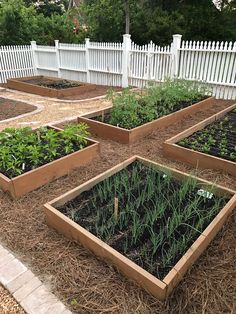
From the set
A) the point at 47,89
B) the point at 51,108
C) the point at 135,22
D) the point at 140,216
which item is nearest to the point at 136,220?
the point at 140,216

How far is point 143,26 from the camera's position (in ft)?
40.7

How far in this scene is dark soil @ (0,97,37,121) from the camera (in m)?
6.09

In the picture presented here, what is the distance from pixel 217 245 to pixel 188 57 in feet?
20.2

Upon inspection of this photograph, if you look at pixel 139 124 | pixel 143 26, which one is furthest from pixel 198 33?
pixel 139 124

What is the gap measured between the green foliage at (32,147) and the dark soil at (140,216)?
0.86 m

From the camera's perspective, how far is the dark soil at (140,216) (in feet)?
6.36

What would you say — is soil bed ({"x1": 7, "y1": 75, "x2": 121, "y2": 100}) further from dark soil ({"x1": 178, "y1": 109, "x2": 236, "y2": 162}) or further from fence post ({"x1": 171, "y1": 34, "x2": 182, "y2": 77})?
dark soil ({"x1": 178, "y1": 109, "x2": 236, "y2": 162})

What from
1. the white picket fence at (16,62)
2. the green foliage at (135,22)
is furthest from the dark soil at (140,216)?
the green foliage at (135,22)

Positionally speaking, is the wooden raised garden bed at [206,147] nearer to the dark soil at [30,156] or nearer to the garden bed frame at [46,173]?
the garden bed frame at [46,173]

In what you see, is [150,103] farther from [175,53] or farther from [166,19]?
[166,19]

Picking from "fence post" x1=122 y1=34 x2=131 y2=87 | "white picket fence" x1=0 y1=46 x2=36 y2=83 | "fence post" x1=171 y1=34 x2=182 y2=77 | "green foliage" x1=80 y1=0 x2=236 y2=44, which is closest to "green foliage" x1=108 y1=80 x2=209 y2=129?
"fence post" x1=171 y1=34 x2=182 y2=77

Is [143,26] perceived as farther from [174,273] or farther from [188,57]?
[174,273]

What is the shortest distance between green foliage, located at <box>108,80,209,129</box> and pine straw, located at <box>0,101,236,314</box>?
2255mm

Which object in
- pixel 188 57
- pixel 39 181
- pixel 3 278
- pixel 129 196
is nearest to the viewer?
pixel 3 278
